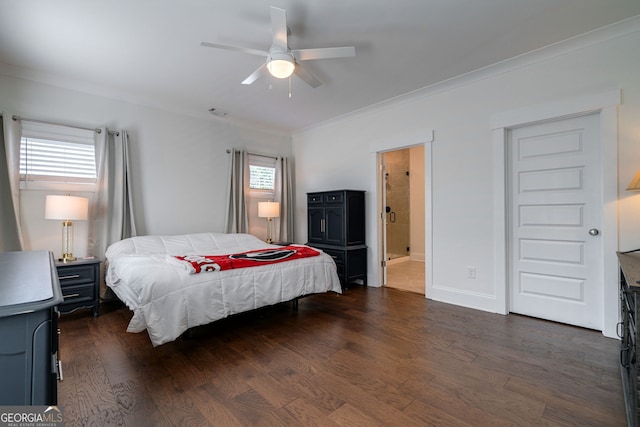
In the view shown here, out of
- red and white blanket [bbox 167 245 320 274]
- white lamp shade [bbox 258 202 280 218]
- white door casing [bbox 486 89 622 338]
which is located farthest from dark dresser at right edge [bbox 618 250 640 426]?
white lamp shade [bbox 258 202 280 218]

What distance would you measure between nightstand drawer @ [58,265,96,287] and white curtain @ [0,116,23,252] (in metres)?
0.53

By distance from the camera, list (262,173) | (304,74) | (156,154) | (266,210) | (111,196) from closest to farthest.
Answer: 1. (304,74)
2. (111,196)
3. (156,154)
4. (266,210)
5. (262,173)

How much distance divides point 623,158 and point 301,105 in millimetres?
3520

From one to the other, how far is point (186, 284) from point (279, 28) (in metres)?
2.11

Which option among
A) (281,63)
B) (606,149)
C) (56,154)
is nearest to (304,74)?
(281,63)

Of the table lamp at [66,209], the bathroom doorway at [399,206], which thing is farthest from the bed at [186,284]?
the bathroom doorway at [399,206]

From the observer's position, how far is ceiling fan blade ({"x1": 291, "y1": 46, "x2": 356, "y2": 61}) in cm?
230

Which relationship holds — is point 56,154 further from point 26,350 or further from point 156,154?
point 26,350

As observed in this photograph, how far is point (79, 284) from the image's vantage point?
3127 mm

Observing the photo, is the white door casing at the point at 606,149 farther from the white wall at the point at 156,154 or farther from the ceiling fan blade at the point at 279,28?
the white wall at the point at 156,154

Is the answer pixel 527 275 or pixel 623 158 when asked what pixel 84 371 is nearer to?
pixel 527 275

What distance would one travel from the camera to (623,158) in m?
2.51

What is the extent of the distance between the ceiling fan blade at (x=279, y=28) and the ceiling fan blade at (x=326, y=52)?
4.2 inches

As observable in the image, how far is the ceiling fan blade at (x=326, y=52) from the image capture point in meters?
2.30
